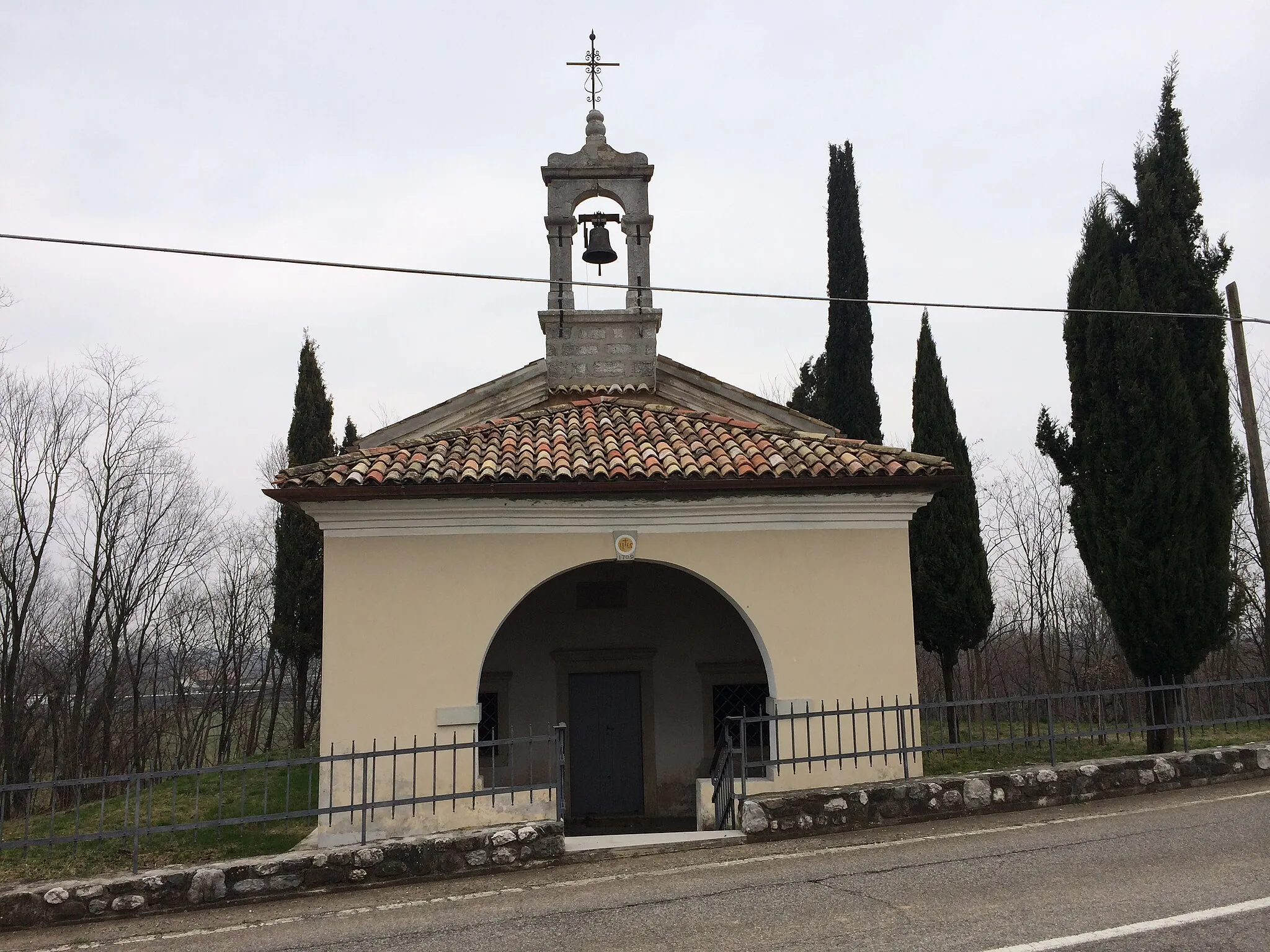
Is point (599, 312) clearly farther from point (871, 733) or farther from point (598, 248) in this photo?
point (871, 733)

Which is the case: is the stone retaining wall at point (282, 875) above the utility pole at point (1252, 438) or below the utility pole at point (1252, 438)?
below

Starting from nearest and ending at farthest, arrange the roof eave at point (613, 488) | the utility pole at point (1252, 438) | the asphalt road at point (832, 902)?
1. the asphalt road at point (832, 902)
2. the roof eave at point (613, 488)
3. the utility pole at point (1252, 438)

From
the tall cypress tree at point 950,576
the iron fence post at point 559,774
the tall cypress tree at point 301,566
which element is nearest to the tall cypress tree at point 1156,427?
the tall cypress tree at point 950,576

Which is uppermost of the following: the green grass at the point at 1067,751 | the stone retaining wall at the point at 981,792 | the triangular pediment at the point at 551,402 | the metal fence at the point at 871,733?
the triangular pediment at the point at 551,402

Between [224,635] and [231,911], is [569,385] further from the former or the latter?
[224,635]

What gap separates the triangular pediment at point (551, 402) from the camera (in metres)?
11.8

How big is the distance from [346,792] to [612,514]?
344 cm

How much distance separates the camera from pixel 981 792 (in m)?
7.66

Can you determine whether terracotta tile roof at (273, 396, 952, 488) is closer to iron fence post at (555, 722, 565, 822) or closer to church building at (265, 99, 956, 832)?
church building at (265, 99, 956, 832)

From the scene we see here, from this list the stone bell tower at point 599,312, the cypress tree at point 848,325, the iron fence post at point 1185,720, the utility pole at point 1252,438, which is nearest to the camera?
the iron fence post at point 1185,720

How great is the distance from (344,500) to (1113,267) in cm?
971

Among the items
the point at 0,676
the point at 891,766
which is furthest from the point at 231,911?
the point at 0,676

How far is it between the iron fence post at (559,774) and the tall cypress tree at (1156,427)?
7.02m

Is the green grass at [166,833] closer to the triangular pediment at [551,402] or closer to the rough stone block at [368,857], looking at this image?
the rough stone block at [368,857]
